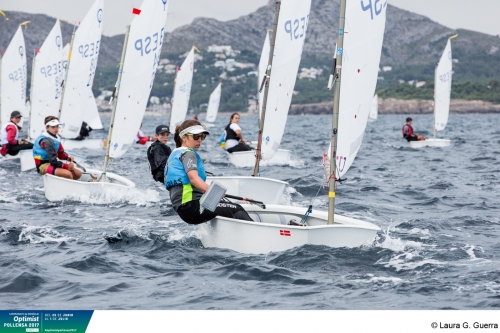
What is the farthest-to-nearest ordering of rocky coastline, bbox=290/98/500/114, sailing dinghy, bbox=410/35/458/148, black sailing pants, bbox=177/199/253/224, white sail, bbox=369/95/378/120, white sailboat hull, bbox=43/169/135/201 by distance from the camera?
rocky coastline, bbox=290/98/500/114
white sail, bbox=369/95/378/120
sailing dinghy, bbox=410/35/458/148
white sailboat hull, bbox=43/169/135/201
black sailing pants, bbox=177/199/253/224

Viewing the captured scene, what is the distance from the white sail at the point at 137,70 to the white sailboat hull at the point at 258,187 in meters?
2.66

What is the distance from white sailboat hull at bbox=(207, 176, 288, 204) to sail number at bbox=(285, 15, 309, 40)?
120 inches

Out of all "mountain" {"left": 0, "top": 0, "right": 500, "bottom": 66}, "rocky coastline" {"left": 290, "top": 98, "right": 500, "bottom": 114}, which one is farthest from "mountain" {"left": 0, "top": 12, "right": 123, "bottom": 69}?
"rocky coastline" {"left": 290, "top": 98, "right": 500, "bottom": 114}

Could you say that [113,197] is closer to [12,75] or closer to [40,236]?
[40,236]

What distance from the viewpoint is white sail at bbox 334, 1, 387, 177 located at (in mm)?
6926

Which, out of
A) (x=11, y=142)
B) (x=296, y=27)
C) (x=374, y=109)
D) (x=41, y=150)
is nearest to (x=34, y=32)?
(x=11, y=142)

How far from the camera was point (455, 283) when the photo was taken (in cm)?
577

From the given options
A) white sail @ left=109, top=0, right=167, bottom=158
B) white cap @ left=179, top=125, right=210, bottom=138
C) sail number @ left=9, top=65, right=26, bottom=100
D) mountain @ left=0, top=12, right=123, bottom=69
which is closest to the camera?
white cap @ left=179, top=125, right=210, bottom=138

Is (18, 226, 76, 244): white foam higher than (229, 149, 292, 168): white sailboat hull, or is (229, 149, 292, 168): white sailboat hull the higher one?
(229, 149, 292, 168): white sailboat hull

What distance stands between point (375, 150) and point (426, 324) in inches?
781

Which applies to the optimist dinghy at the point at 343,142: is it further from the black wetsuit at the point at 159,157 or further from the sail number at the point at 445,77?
the sail number at the point at 445,77

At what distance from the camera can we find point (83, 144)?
22.2m

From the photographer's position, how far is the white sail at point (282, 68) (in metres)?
12.1

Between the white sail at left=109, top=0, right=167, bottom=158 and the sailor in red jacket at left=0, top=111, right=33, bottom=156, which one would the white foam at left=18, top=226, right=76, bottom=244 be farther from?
the sailor in red jacket at left=0, top=111, right=33, bottom=156
